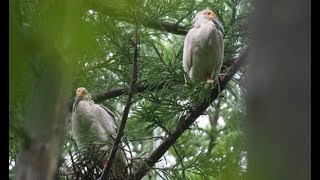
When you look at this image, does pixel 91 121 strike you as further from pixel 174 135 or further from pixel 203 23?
pixel 203 23

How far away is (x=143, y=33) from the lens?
991 mm

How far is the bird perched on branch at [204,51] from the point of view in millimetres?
1078

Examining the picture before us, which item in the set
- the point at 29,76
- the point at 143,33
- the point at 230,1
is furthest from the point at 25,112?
the point at 230,1

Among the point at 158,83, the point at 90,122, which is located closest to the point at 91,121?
the point at 90,122

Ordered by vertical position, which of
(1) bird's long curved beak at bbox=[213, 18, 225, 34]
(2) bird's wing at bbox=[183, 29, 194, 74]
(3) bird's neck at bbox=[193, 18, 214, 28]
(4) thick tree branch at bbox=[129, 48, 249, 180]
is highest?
(1) bird's long curved beak at bbox=[213, 18, 225, 34]

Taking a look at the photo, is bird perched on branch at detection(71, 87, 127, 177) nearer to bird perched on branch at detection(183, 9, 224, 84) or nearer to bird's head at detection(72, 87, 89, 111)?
bird's head at detection(72, 87, 89, 111)

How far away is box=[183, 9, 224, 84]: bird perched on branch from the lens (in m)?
1.08

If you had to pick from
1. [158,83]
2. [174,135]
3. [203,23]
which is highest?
[203,23]

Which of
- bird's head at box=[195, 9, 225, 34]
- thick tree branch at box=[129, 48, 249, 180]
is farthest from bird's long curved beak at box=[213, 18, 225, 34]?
thick tree branch at box=[129, 48, 249, 180]

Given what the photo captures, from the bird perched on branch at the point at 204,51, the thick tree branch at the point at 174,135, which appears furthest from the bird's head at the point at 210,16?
the thick tree branch at the point at 174,135

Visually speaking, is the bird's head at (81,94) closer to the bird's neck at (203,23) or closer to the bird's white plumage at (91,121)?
the bird's white plumage at (91,121)

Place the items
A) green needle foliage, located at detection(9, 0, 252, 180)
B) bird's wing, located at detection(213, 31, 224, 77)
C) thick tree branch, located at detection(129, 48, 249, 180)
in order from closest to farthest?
1. green needle foliage, located at detection(9, 0, 252, 180)
2. thick tree branch, located at detection(129, 48, 249, 180)
3. bird's wing, located at detection(213, 31, 224, 77)

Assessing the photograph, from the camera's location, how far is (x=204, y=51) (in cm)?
109

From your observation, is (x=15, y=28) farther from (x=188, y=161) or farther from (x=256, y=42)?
(x=188, y=161)
